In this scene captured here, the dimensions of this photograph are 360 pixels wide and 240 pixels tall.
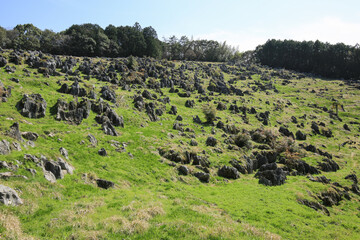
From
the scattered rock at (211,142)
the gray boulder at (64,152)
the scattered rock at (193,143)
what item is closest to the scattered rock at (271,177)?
the scattered rock at (211,142)

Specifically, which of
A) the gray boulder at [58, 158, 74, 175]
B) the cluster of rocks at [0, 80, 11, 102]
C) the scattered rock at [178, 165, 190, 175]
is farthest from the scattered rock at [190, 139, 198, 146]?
the cluster of rocks at [0, 80, 11, 102]

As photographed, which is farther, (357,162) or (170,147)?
(357,162)

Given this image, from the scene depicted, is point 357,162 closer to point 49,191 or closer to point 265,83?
point 49,191

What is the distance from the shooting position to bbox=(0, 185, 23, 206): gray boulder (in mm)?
14595

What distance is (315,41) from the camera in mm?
190375

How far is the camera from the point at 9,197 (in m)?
15.0

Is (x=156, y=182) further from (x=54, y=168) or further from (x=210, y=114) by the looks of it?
(x=210, y=114)

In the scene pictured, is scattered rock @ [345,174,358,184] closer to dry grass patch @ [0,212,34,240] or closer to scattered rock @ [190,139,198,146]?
scattered rock @ [190,139,198,146]

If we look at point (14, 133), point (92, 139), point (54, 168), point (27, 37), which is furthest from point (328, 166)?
point (27, 37)

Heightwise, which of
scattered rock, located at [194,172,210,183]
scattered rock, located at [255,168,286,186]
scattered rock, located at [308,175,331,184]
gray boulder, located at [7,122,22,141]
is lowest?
scattered rock, located at [308,175,331,184]

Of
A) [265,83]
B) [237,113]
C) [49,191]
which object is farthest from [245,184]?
[265,83]

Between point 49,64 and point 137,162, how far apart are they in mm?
59039

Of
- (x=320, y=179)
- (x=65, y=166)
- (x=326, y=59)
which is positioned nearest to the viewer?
(x=65, y=166)

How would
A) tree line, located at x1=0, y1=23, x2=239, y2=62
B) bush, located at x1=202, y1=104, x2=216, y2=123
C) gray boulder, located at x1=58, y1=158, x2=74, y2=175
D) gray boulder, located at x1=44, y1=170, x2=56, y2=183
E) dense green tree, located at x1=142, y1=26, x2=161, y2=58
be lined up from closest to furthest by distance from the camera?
gray boulder, located at x1=44, y1=170, x2=56, y2=183 < gray boulder, located at x1=58, y1=158, x2=74, y2=175 < bush, located at x1=202, y1=104, x2=216, y2=123 < tree line, located at x1=0, y1=23, x2=239, y2=62 < dense green tree, located at x1=142, y1=26, x2=161, y2=58
